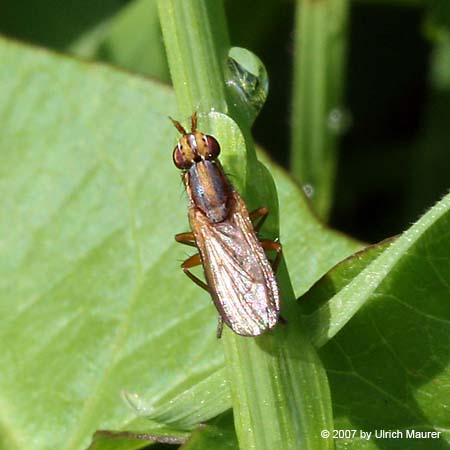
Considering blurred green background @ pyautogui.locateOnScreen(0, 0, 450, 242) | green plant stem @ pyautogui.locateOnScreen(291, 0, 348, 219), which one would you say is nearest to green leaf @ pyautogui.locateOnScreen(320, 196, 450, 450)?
green plant stem @ pyautogui.locateOnScreen(291, 0, 348, 219)

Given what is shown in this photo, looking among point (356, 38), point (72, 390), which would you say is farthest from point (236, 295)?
point (356, 38)

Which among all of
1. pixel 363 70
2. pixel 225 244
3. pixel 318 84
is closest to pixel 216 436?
pixel 225 244

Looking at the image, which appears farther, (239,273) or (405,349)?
(239,273)

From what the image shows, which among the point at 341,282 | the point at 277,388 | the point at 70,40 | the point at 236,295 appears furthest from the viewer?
the point at 70,40

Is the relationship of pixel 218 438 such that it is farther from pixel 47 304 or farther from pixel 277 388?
pixel 47 304

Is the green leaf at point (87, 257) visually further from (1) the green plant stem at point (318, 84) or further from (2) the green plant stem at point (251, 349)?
(1) the green plant stem at point (318, 84)

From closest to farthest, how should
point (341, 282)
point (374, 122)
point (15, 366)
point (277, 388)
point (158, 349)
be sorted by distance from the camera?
point (277, 388)
point (341, 282)
point (158, 349)
point (15, 366)
point (374, 122)

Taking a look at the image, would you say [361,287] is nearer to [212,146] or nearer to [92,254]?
[212,146]
